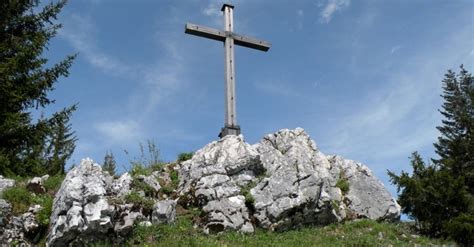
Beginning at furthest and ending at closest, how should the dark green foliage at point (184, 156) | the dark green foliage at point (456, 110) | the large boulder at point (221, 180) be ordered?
the dark green foliage at point (456, 110) < the dark green foliage at point (184, 156) < the large boulder at point (221, 180)

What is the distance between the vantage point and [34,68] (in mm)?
18516

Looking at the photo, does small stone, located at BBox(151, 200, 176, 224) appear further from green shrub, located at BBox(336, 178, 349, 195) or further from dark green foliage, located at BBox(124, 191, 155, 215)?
green shrub, located at BBox(336, 178, 349, 195)

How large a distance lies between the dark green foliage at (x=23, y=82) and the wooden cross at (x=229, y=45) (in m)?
6.05

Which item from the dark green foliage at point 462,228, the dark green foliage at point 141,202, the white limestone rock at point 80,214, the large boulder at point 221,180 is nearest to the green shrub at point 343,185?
the large boulder at point 221,180

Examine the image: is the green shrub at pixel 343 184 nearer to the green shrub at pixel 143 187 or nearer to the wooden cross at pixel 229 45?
the wooden cross at pixel 229 45

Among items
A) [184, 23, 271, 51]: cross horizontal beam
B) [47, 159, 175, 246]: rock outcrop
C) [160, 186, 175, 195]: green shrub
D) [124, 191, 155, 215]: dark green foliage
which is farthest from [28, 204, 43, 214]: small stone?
[184, 23, 271, 51]: cross horizontal beam

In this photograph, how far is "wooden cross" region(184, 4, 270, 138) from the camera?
53.6 feet

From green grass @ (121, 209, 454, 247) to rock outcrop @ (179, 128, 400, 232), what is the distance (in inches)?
15.7

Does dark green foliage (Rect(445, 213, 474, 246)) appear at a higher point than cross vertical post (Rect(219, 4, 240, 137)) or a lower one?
lower

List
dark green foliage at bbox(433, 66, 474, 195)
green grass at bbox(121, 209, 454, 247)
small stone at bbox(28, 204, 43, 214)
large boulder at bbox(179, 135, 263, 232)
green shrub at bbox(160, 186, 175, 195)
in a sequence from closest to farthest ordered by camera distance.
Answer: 1. green grass at bbox(121, 209, 454, 247)
2. small stone at bbox(28, 204, 43, 214)
3. large boulder at bbox(179, 135, 263, 232)
4. green shrub at bbox(160, 186, 175, 195)
5. dark green foliage at bbox(433, 66, 474, 195)

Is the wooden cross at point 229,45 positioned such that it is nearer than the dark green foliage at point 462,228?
No

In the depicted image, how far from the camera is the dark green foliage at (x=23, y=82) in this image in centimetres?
1703

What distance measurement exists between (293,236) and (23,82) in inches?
490

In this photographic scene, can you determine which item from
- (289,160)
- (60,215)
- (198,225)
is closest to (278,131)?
(289,160)
